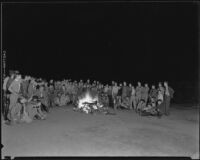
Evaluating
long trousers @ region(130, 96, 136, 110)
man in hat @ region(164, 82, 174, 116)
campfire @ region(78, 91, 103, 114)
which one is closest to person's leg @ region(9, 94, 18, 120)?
campfire @ region(78, 91, 103, 114)

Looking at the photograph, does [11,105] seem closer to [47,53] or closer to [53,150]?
[53,150]

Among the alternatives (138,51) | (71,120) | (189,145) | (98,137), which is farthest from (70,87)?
(138,51)

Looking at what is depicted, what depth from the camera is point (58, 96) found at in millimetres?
22062

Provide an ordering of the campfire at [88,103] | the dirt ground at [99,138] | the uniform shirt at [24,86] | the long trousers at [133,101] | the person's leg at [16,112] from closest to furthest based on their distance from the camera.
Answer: the dirt ground at [99,138] → the person's leg at [16,112] → the uniform shirt at [24,86] → the campfire at [88,103] → the long trousers at [133,101]

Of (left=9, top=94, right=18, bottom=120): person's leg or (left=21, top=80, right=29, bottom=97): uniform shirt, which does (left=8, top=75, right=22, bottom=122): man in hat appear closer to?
(left=9, top=94, right=18, bottom=120): person's leg

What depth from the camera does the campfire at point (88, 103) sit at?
1778 centimetres

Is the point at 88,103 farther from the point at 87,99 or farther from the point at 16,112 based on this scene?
the point at 16,112

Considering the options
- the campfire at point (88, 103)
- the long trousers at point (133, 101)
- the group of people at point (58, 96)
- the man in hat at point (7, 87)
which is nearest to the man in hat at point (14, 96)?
the group of people at point (58, 96)

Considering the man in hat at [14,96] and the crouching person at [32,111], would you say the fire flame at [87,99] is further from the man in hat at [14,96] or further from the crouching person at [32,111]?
the man in hat at [14,96]

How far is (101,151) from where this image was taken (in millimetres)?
8359

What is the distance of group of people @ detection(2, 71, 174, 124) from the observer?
1290cm

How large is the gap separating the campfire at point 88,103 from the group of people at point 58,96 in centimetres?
55

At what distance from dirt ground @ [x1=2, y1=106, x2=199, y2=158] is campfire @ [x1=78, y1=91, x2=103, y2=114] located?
369cm

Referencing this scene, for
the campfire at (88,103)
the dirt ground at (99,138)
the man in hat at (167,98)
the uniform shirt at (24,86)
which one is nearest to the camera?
the dirt ground at (99,138)
